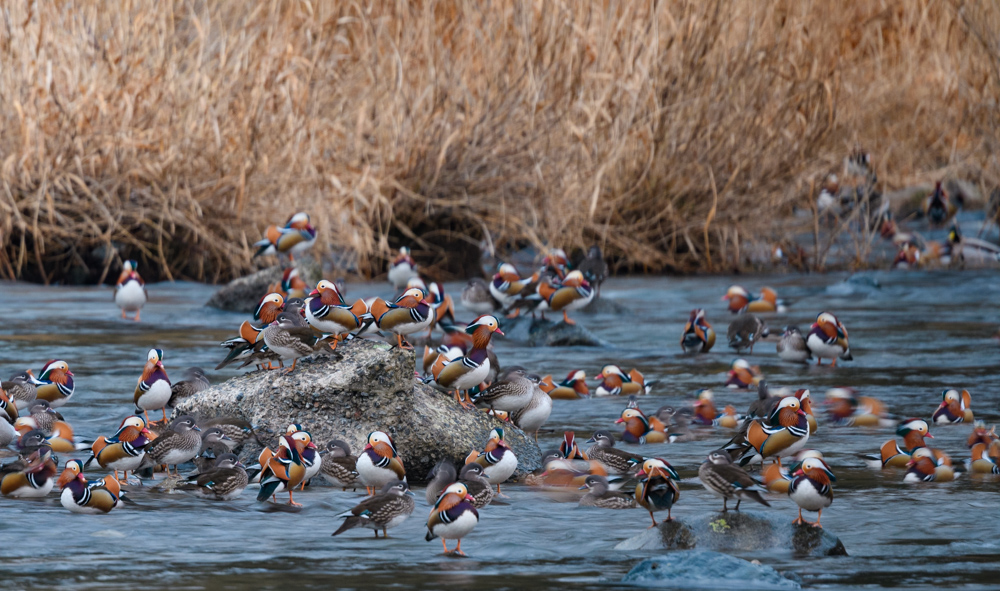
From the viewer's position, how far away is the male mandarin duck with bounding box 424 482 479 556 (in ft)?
16.0

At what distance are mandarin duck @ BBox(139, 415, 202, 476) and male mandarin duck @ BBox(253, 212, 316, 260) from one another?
710 centimetres

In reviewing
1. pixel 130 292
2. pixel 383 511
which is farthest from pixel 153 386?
pixel 130 292

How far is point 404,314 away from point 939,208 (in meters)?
14.2

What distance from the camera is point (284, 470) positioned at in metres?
5.68

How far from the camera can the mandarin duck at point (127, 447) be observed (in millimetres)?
6113

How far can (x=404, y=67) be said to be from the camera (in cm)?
1527

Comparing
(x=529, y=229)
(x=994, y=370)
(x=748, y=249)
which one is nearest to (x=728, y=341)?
(x=994, y=370)

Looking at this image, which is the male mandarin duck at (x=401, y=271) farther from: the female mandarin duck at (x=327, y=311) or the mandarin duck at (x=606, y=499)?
the mandarin duck at (x=606, y=499)

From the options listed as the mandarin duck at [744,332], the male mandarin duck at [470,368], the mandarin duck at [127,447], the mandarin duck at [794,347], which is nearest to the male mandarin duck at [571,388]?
the male mandarin duck at [470,368]

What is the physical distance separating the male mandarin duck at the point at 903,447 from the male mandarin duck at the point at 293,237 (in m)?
7.28

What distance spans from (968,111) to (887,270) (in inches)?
79.0

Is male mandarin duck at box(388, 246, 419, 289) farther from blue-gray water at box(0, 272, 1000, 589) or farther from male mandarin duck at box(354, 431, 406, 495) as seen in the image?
male mandarin duck at box(354, 431, 406, 495)

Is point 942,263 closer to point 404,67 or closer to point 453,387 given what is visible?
point 404,67

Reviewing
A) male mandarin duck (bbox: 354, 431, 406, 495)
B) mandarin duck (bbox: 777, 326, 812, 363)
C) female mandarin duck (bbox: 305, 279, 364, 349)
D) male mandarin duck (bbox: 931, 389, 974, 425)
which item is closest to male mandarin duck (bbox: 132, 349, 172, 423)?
female mandarin duck (bbox: 305, 279, 364, 349)
